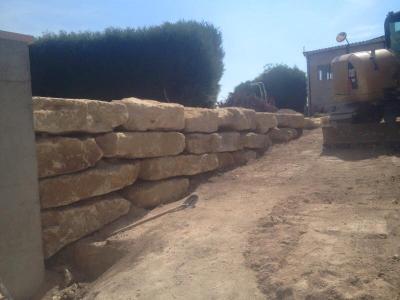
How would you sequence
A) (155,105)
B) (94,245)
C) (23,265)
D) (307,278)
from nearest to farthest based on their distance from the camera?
(307,278)
(23,265)
(94,245)
(155,105)

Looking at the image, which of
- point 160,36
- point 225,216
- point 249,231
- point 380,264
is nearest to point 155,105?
point 225,216

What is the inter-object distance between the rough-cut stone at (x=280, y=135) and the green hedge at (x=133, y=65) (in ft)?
10.3

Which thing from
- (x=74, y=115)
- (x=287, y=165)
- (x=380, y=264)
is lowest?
(x=380, y=264)

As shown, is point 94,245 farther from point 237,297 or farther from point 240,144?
point 240,144

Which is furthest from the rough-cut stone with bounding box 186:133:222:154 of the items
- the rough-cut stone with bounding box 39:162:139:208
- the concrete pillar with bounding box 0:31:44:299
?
the concrete pillar with bounding box 0:31:44:299

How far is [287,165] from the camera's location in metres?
6.60

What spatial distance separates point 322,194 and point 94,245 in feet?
8.69

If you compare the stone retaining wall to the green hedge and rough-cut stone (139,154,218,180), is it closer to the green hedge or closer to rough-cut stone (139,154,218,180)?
rough-cut stone (139,154,218,180)

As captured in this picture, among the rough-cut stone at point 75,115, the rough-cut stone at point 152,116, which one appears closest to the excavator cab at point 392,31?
the rough-cut stone at point 152,116

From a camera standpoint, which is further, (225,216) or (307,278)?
(225,216)

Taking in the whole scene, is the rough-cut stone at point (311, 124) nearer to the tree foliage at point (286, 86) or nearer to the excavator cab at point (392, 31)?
the excavator cab at point (392, 31)

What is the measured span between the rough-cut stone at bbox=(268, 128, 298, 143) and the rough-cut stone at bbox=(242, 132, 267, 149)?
0.41 m

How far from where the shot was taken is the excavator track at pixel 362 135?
695 cm

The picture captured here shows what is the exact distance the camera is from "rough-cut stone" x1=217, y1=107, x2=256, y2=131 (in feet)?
22.3
